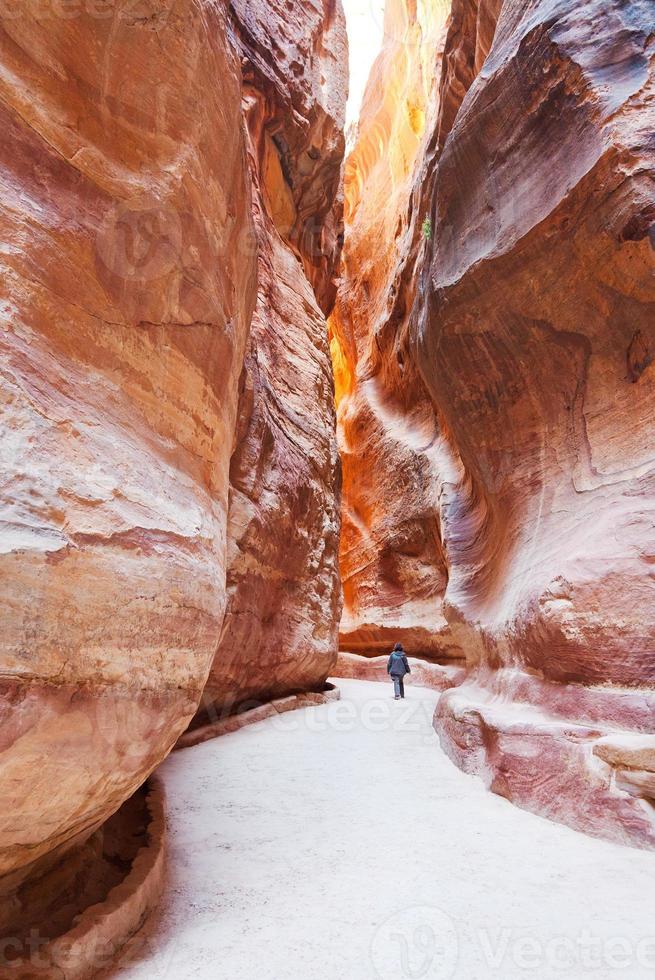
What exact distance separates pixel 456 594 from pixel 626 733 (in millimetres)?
3531

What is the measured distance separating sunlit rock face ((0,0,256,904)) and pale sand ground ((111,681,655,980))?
0.76 m

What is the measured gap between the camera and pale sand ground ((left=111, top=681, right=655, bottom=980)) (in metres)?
2.04

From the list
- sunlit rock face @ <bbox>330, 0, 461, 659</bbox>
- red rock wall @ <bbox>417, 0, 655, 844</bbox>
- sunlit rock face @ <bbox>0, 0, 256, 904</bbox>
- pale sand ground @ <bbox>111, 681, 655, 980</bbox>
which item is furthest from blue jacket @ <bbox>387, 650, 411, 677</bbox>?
sunlit rock face @ <bbox>0, 0, 256, 904</bbox>

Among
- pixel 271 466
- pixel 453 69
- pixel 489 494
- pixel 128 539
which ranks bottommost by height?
pixel 128 539

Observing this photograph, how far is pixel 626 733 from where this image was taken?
3.36 m

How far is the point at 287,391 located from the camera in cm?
850

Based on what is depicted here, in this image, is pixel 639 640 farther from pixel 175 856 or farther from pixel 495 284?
pixel 495 284

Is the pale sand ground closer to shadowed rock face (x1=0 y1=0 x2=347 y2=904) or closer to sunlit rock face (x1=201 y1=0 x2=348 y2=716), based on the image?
shadowed rock face (x1=0 y1=0 x2=347 y2=904)

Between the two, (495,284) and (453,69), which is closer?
(495,284)

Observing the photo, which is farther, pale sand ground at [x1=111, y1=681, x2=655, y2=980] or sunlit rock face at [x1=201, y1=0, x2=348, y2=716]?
sunlit rock face at [x1=201, y1=0, x2=348, y2=716]

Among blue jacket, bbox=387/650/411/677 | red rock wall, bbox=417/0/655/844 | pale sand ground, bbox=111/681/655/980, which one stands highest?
red rock wall, bbox=417/0/655/844

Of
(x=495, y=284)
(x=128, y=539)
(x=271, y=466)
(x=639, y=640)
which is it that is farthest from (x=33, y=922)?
(x=495, y=284)

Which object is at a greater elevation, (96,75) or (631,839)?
(96,75)

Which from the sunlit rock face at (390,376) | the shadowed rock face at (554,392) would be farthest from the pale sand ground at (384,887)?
the sunlit rock face at (390,376)
